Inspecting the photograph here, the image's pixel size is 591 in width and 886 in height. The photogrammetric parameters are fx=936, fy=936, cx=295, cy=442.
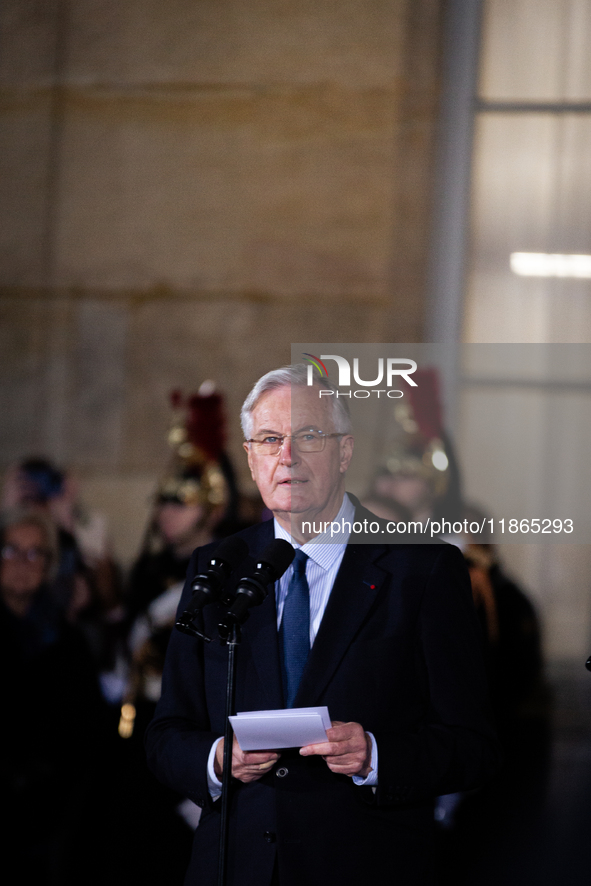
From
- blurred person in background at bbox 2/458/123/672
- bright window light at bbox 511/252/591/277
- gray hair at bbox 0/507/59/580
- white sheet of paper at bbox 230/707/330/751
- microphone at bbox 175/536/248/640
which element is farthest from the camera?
bright window light at bbox 511/252/591/277

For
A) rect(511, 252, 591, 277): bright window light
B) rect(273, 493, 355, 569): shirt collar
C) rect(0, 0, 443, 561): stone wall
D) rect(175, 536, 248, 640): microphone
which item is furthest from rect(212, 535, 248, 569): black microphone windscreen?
rect(511, 252, 591, 277): bright window light

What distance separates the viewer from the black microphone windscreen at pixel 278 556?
5.32 ft

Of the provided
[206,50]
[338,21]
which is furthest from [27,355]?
[338,21]

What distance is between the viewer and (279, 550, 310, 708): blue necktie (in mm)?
1741

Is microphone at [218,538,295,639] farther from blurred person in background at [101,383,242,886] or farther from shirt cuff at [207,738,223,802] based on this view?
blurred person in background at [101,383,242,886]

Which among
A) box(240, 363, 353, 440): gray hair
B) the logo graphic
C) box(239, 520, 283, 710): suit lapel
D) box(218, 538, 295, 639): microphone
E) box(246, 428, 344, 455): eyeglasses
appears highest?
the logo graphic

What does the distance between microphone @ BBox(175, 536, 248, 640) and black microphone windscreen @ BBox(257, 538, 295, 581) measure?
2.6 inches

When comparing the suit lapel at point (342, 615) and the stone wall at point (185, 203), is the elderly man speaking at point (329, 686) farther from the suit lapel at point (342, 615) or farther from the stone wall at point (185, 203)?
the stone wall at point (185, 203)

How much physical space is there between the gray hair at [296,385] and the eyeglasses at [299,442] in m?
0.05

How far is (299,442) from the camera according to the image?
1.75 metres

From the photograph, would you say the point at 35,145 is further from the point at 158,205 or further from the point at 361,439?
the point at 361,439

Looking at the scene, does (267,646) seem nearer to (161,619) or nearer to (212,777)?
(212,777)

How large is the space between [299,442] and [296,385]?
4.5 inches

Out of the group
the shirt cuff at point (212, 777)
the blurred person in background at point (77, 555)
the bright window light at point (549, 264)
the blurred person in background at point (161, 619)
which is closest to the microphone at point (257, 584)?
the shirt cuff at point (212, 777)
